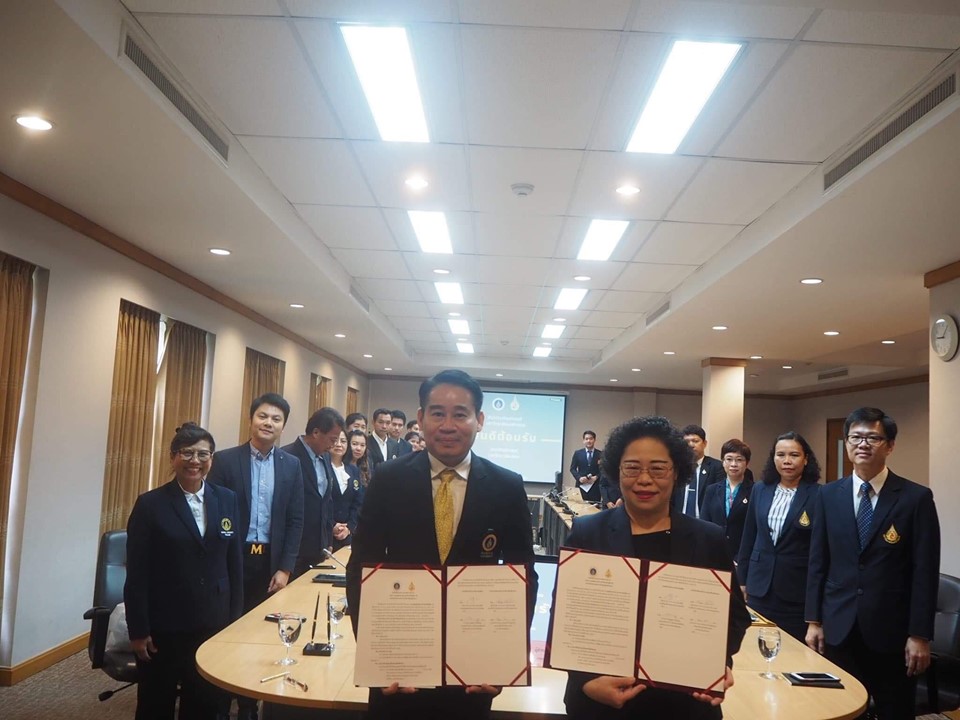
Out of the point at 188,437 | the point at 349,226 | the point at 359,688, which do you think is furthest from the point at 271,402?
the point at 349,226

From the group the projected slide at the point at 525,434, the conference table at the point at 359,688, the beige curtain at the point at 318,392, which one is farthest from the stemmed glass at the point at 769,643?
the projected slide at the point at 525,434

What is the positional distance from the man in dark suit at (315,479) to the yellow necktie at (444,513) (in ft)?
8.57

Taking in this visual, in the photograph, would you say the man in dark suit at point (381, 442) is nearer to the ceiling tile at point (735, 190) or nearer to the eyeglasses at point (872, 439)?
the ceiling tile at point (735, 190)

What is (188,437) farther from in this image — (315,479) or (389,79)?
(389,79)

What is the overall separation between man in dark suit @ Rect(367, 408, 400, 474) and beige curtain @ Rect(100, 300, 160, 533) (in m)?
1.84

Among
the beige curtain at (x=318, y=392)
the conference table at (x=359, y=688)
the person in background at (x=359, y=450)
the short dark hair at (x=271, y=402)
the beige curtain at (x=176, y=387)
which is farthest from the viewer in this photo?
the beige curtain at (x=318, y=392)

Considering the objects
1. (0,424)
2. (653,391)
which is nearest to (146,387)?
(0,424)

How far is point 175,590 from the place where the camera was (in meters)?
2.82

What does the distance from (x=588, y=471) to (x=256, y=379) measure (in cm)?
491

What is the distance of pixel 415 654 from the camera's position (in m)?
1.62

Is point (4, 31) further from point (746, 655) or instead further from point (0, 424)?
point (746, 655)

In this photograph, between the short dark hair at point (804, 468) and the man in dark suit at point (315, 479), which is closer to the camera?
the short dark hair at point (804, 468)

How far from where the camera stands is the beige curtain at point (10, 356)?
4172mm

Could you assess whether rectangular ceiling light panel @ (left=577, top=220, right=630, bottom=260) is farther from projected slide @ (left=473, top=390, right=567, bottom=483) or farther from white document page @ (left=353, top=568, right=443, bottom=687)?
projected slide @ (left=473, top=390, right=567, bottom=483)
